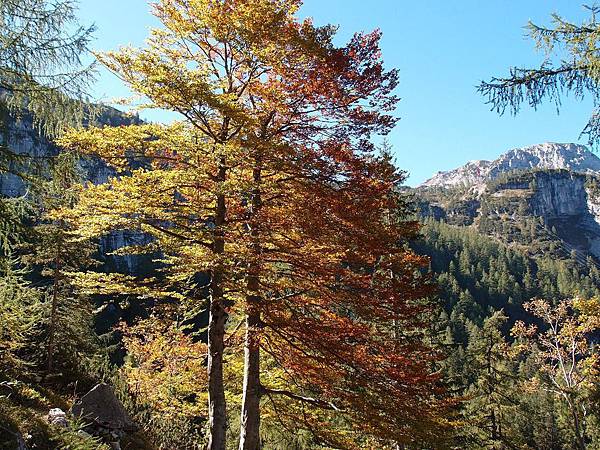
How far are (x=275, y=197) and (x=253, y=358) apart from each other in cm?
350

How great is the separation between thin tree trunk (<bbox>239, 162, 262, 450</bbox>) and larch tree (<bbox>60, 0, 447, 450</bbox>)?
36 mm

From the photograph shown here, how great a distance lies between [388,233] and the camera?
746cm

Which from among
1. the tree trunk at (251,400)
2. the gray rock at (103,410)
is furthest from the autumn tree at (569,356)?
the gray rock at (103,410)

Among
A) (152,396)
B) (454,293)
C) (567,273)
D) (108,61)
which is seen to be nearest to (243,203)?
(108,61)

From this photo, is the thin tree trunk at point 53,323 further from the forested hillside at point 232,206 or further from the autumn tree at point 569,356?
the autumn tree at point 569,356

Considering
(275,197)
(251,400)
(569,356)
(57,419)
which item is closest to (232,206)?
(275,197)

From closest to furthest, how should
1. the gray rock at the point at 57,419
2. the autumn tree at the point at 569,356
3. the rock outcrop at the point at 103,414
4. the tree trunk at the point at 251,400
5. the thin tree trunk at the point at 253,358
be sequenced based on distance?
1. the gray rock at the point at 57,419
2. the thin tree trunk at the point at 253,358
3. the tree trunk at the point at 251,400
4. the rock outcrop at the point at 103,414
5. the autumn tree at the point at 569,356

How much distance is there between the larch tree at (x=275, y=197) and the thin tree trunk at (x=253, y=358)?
0.04m

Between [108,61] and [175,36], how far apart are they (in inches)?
65.9

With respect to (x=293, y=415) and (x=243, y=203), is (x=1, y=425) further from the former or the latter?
(x=243, y=203)

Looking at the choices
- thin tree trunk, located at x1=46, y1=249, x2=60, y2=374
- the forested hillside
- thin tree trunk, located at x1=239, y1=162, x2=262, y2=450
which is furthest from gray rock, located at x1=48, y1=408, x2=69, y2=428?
thin tree trunk, located at x1=46, y1=249, x2=60, y2=374

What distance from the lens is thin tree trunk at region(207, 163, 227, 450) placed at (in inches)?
293

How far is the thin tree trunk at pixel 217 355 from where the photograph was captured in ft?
24.4

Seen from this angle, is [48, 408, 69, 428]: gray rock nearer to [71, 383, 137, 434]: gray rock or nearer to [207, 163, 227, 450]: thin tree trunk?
[71, 383, 137, 434]: gray rock
